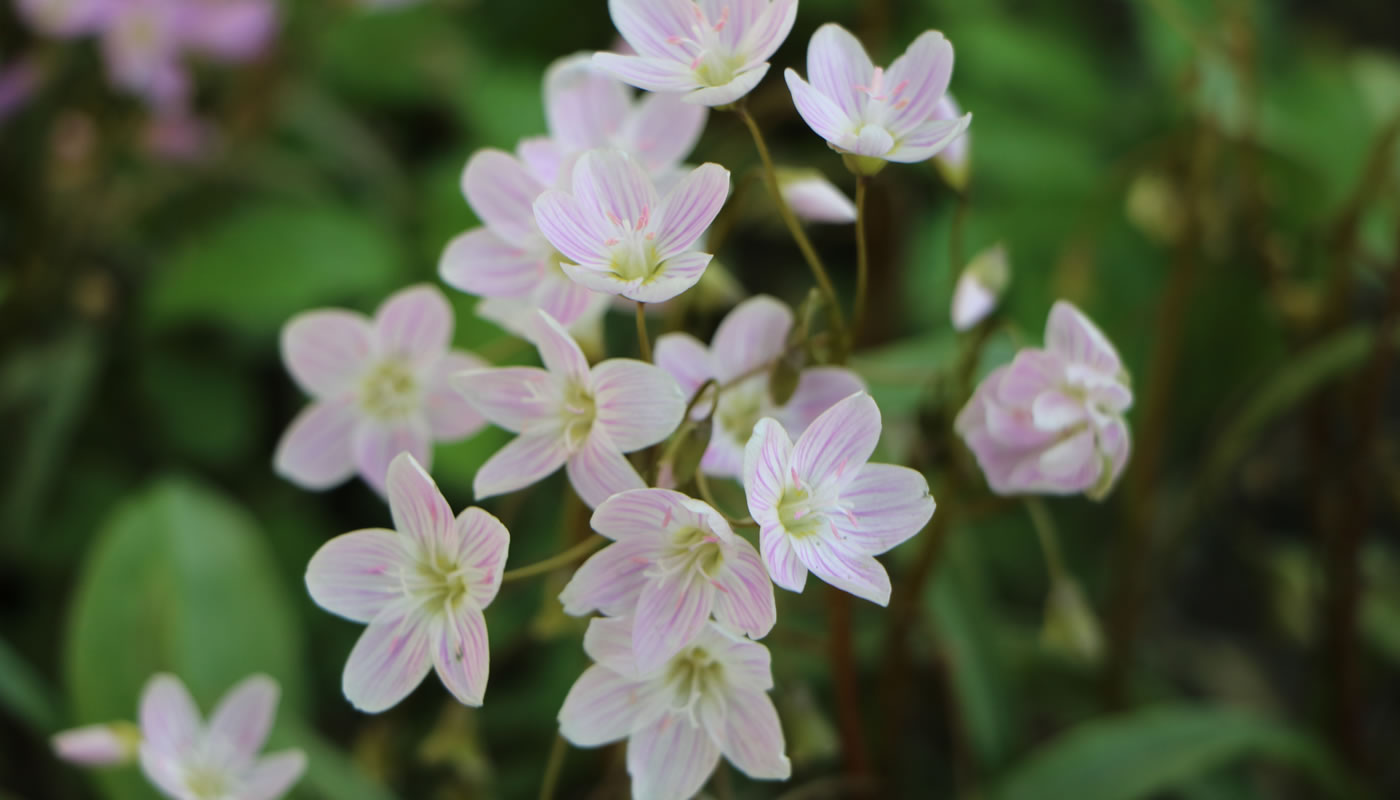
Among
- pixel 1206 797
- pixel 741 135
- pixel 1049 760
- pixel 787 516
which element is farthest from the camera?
pixel 741 135

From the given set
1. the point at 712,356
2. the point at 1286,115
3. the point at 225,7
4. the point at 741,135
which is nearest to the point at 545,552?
the point at 741,135

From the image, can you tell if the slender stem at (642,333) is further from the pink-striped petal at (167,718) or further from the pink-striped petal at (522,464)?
the pink-striped petal at (167,718)

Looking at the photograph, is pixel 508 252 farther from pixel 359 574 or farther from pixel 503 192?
pixel 359 574

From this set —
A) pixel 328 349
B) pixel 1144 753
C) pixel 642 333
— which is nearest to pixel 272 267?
pixel 328 349

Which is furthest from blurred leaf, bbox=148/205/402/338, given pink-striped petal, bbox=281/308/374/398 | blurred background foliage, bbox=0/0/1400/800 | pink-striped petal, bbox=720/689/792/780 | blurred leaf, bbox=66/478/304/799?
pink-striped petal, bbox=720/689/792/780

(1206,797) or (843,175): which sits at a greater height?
(843,175)

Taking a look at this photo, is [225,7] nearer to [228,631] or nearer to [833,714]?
[228,631]
